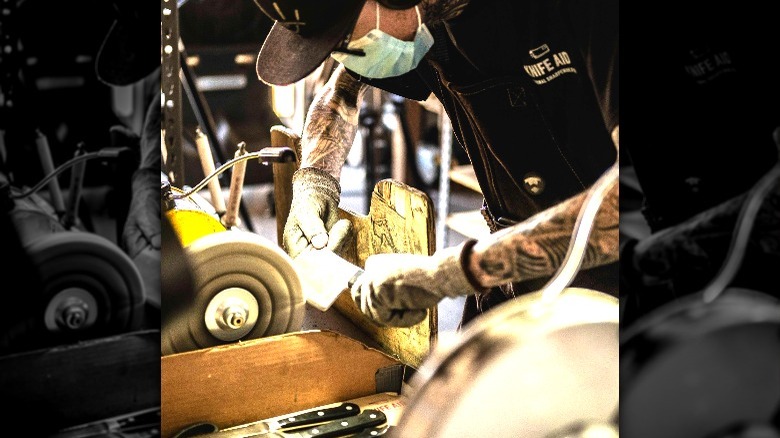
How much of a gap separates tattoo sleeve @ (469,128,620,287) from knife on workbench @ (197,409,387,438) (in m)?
0.39

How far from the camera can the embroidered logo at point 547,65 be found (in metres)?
2.03

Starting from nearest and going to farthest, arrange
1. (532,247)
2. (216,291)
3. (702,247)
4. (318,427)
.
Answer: (216,291) < (318,427) < (532,247) < (702,247)

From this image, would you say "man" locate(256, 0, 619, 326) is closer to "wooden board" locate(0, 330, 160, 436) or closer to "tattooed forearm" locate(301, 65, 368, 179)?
"tattooed forearm" locate(301, 65, 368, 179)

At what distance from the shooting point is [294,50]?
6.25 ft

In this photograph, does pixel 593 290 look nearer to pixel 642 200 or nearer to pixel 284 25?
pixel 642 200

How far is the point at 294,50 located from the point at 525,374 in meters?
0.87

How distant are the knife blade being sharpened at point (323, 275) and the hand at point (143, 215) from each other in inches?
12.7

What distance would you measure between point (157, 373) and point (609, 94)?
1.15 metres

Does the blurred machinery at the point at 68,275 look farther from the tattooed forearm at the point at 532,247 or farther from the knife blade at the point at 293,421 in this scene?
the tattooed forearm at the point at 532,247

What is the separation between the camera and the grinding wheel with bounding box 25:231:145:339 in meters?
1.63

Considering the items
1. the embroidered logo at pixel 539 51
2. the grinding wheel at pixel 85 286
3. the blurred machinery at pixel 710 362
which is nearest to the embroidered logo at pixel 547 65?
the embroidered logo at pixel 539 51

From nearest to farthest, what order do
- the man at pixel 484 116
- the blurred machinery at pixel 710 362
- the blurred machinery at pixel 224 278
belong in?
the blurred machinery at pixel 224 278 < the man at pixel 484 116 < the blurred machinery at pixel 710 362

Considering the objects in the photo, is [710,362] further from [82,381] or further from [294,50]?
[82,381]

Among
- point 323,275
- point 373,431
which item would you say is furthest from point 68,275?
point 373,431
